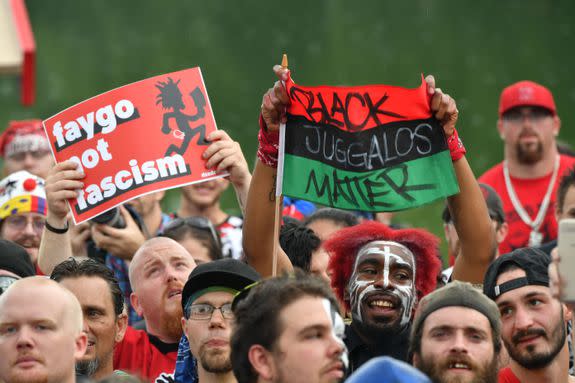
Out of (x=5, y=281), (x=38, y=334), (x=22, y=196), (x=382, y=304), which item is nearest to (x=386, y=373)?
(x=38, y=334)

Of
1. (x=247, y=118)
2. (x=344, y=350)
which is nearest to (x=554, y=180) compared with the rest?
(x=344, y=350)

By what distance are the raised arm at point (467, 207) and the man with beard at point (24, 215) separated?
2800 millimetres

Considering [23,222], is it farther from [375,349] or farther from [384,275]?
[375,349]

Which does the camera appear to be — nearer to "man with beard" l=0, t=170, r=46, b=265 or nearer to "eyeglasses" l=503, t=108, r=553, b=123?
"man with beard" l=0, t=170, r=46, b=265

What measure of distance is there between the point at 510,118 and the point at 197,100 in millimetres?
3162

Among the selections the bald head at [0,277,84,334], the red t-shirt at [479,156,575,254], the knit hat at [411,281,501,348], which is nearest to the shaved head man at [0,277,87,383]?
the bald head at [0,277,84,334]

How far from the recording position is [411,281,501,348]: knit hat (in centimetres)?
585

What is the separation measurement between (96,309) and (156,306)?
21.9 inches

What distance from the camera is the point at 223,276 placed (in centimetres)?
620

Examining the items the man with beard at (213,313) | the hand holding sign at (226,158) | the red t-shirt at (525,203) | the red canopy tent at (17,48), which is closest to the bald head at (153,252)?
the hand holding sign at (226,158)

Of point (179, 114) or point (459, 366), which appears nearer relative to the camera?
point (459, 366)

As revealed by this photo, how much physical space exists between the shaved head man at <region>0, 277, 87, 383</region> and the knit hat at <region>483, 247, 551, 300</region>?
189 cm

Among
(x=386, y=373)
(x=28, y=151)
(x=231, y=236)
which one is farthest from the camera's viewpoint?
(x=28, y=151)

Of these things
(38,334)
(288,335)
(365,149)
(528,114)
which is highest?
(528,114)
